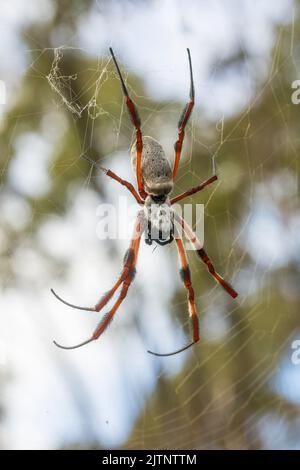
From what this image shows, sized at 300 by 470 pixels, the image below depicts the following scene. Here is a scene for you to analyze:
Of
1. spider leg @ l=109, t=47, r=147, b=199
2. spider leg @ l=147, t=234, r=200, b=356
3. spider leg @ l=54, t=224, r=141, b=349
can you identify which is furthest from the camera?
spider leg @ l=147, t=234, r=200, b=356

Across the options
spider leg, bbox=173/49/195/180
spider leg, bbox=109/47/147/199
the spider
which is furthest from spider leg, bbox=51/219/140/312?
spider leg, bbox=173/49/195/180

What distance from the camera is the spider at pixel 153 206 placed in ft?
10.2

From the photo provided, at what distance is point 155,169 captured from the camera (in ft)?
10.2

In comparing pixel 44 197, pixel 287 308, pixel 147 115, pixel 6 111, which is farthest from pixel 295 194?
pixel 6 111

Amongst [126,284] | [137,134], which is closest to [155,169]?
[137,134]

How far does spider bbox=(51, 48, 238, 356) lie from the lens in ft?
10.2

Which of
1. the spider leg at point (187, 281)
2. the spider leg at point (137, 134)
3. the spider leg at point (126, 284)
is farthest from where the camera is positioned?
the spider leg at point (187, 281)

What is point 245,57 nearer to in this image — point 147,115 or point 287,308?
point 147,115

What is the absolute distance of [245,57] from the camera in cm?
545

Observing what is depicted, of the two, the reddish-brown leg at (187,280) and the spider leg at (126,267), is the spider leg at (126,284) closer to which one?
the spider leg at (126,267)

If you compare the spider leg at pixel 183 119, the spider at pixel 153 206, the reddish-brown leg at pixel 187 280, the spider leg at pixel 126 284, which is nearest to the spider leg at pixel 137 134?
the spider at pixel 153 206

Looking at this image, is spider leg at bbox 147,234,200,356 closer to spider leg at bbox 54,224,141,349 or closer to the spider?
the spider

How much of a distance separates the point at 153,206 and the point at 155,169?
34cm

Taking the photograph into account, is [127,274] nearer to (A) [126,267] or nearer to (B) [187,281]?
(A) [126,267]
